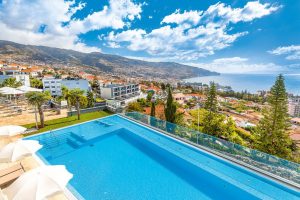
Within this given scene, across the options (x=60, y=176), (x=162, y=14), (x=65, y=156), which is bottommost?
(x=65, y=156)

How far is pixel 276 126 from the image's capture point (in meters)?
13.6

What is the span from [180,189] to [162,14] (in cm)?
2484

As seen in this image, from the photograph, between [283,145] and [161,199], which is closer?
[161,199]

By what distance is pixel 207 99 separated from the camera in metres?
18.5

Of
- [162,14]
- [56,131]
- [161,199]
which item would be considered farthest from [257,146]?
[162,14]

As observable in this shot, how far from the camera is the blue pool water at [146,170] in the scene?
22.2 feet

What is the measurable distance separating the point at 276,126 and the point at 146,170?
443 inches

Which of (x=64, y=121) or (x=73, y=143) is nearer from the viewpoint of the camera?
(x=73, y=143)

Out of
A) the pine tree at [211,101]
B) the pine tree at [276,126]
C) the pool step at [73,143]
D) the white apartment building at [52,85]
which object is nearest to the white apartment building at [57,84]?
the white apartment building at [52,85]

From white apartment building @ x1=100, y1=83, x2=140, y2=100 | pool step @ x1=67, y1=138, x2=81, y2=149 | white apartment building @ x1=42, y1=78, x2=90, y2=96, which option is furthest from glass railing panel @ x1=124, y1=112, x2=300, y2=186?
white apartment building @ x1=42, y1=78, x2=90, y2=96

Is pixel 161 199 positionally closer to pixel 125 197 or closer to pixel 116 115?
pixel 125 197

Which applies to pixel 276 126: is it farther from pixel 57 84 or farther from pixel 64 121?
pixel 57 84

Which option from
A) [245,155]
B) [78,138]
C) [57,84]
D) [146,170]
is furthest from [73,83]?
[245,155]

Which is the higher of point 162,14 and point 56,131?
point 162,14
